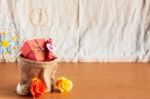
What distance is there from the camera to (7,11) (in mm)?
1452

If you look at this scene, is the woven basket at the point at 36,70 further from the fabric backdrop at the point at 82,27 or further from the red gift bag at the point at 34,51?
the fabric backdrop at the point at 82,27

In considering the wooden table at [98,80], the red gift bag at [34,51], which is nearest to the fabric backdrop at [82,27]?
the wooden table at [98,80]

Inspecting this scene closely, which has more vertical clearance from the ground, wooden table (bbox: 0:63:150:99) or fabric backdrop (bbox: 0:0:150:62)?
fabric backdrop (bbox: 0:0:150:62)

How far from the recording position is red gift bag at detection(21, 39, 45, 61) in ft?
3.43

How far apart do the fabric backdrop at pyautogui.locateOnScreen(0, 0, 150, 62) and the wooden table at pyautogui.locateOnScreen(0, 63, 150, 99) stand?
0.06 meters

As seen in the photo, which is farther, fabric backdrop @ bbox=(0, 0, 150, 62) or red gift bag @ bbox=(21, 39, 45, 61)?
fabric backdrop @ bbox=(0, 0, 150, 62)

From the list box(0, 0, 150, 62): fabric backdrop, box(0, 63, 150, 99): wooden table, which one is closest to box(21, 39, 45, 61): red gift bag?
box(0, 63, 150, 99): wooden table

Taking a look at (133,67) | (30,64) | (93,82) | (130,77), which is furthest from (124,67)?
(30,64)

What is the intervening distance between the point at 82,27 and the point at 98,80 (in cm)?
35

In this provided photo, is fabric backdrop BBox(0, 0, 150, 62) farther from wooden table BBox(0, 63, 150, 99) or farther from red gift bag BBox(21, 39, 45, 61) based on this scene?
red gift bag BBox(21, 39, 45, 61)

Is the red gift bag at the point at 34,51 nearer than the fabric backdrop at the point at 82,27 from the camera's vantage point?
Yes

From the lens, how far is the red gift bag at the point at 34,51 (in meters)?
1.04

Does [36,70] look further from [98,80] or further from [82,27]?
[82,27]

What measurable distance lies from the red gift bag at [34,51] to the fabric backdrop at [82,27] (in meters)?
0.41
